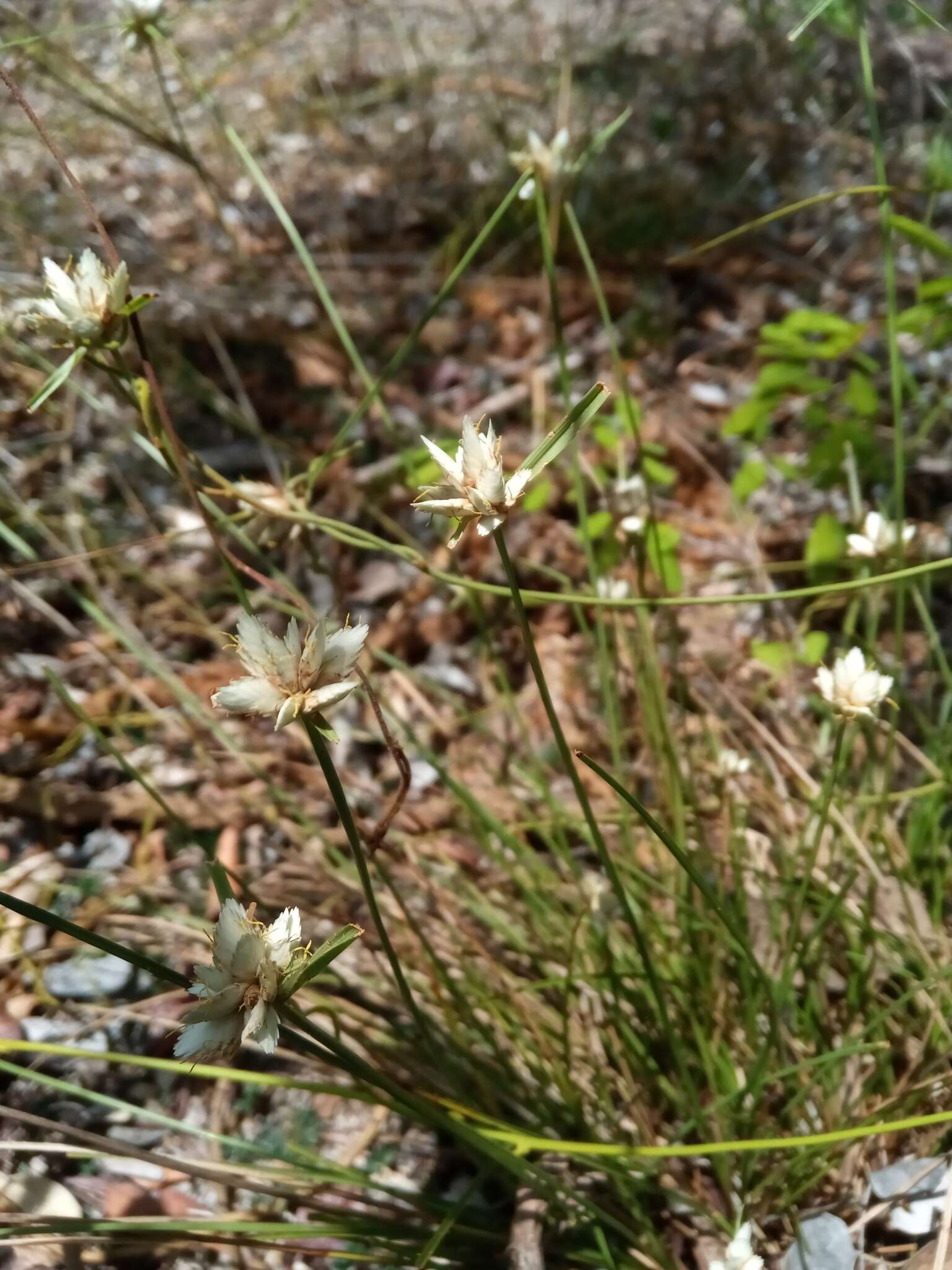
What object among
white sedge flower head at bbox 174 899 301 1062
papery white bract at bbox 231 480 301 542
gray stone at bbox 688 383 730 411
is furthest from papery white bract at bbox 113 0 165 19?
Answer: gray stone at bbox 688 383 730 411

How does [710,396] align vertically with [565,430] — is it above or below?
below

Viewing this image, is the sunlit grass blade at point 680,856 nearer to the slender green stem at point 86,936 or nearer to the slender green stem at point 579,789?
the slender green stem at point 579,789

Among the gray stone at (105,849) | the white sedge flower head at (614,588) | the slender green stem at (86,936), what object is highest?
the slender green stem at (86,936)

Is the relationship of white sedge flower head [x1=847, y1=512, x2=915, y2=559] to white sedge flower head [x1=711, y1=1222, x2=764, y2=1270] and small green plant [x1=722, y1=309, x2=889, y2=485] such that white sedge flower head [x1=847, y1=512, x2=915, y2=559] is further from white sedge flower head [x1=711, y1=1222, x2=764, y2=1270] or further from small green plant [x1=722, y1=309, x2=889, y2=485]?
white sedge flower head [x1=711, y1=1222, x2=764, y2=1270]

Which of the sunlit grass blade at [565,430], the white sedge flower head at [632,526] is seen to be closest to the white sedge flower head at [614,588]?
the white sedge flower head at [632,526]

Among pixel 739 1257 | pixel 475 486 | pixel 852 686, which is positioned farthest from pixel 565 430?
pixel 739 1257

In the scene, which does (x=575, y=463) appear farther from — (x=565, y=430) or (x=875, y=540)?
(x=565, y=430)
